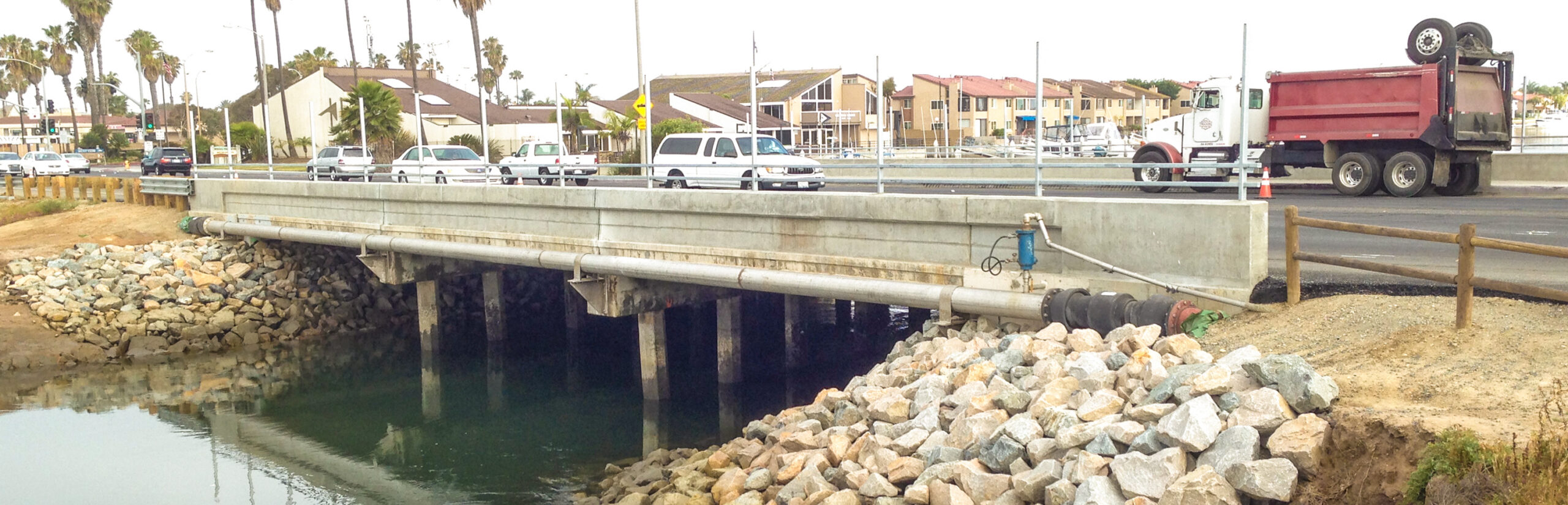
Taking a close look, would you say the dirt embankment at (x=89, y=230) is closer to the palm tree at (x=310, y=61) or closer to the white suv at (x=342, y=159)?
the white suv at (x=342, y=159)

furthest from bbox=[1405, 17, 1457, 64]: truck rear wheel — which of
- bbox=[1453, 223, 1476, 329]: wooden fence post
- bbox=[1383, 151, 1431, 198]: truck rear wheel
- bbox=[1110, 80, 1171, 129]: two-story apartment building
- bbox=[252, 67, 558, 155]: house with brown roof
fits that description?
bbox=[1110, 80, 1171, 129]: two-story apartment building

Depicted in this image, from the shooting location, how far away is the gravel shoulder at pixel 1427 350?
25.8ft

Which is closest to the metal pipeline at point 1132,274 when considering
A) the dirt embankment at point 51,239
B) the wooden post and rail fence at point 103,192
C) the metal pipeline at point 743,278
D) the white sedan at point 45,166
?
the metal pipeline at point 743,278

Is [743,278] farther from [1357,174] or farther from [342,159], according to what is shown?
[342,159]

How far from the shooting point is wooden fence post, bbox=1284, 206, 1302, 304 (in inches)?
422

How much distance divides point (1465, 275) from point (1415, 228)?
282 inches

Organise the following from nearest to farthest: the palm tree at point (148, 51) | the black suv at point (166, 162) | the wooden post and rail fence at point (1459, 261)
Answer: the wooden post and rail fence at point (1459, 261) → the black suv at point (166, 162) → the palm tree at point (148, 51)

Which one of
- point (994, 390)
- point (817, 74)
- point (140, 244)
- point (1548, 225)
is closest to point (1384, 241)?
point (1548, 225)

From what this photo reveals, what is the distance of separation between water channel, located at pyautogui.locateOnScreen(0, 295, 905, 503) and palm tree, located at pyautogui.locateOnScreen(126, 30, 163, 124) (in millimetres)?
74280

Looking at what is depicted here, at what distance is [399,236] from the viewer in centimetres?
2170

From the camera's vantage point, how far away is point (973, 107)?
235 ft

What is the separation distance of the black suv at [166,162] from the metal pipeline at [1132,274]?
45.1 meters

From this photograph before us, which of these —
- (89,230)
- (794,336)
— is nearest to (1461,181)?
(794,336)

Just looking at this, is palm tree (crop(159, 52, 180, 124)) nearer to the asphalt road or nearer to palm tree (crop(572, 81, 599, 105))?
palm tree (crop(572, 81, 599, 105))
